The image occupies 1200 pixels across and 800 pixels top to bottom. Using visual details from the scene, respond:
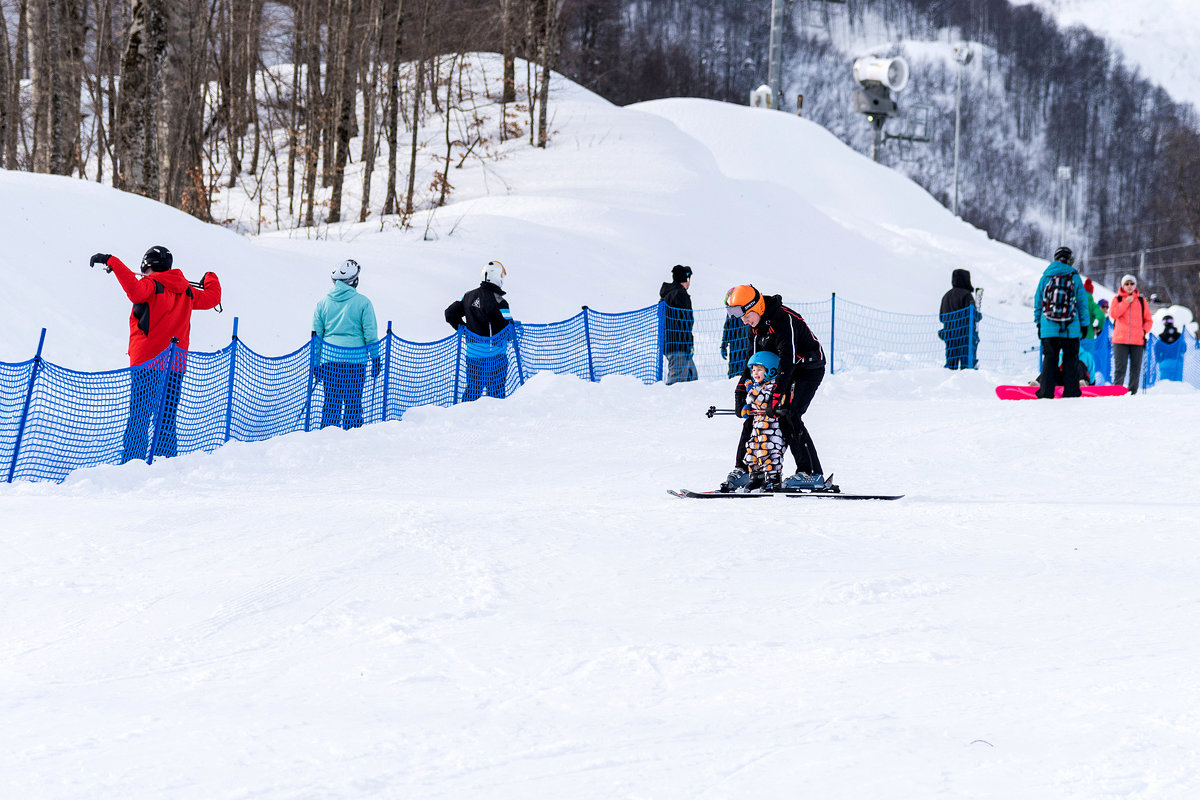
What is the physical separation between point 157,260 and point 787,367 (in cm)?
484

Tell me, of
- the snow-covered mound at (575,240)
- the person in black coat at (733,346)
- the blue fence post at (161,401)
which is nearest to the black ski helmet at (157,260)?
the blue fence post at (161,401)

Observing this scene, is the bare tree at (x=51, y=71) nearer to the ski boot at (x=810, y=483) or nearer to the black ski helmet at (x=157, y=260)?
the black ski helmet at (x=157, y=260)

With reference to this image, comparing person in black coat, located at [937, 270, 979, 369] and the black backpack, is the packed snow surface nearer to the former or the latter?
the black backpack

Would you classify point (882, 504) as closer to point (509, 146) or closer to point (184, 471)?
point (184, 471)

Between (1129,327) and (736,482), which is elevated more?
(1129,327)

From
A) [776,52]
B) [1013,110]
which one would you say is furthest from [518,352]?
[1013,110]

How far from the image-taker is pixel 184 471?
8.80 meters

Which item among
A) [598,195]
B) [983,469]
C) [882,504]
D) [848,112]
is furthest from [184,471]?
[848,112]

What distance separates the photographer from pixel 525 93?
30.6 meters

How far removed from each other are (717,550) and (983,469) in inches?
160

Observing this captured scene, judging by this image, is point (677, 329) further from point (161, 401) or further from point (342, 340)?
point (161, 401)

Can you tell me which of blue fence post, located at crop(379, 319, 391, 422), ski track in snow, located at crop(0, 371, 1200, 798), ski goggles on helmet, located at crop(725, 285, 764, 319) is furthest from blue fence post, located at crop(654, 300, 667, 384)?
ski goggles on helmet, located at crop(725, 285, 764, 319)

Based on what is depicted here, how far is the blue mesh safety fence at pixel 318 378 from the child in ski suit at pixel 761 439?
2896 millimetres

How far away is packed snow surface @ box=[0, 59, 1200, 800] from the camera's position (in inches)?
144
